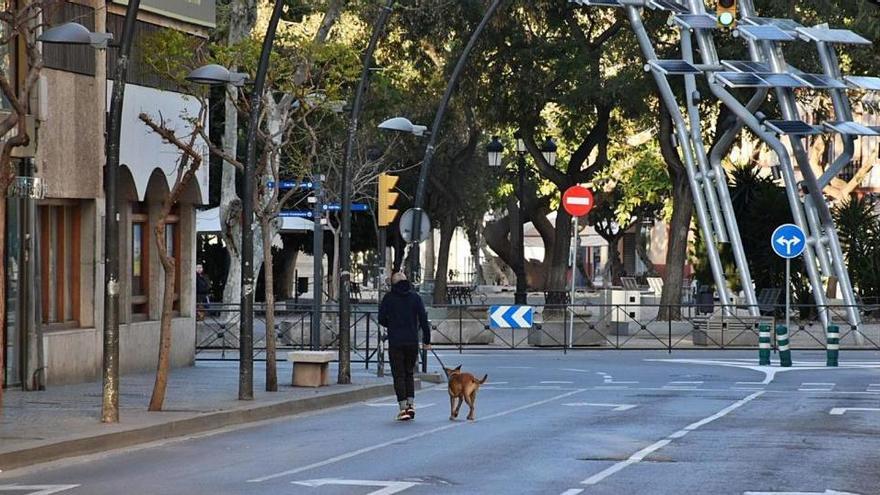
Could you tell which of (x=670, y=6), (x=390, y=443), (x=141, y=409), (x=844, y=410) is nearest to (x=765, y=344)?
(x=670, y=6)

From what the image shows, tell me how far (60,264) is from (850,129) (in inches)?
776

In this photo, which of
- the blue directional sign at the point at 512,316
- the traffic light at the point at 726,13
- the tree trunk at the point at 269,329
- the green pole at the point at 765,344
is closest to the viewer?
the traffic light at the point at 726,13

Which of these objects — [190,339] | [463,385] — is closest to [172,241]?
[190,339]

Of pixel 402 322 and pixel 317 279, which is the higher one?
pixel 317 279

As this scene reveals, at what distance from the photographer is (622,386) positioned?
29328 millimetres

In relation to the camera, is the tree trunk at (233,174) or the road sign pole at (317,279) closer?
the road sign pole at (317,279)

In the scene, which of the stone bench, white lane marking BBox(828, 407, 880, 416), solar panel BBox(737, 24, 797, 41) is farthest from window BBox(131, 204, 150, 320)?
solar panel BBox(737, 24, 797, 41)

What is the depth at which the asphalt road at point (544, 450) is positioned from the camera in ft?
48.2

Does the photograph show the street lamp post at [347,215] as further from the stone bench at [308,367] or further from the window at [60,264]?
the window at [60,264]

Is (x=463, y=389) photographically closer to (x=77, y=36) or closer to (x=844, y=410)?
(x=844, y=410)

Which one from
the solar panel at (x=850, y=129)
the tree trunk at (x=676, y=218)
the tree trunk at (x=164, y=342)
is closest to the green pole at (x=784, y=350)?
the solar panel at (x=850, y=129)

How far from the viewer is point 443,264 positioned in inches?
2473

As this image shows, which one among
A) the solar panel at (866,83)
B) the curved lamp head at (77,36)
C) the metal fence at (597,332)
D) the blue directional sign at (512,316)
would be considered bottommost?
the metal fence at (597,332)

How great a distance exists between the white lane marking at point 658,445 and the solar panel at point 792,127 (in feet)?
51.5
